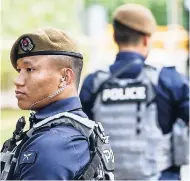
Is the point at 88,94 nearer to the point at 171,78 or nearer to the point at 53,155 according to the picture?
the point at 171,78

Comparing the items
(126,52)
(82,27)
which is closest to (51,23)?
(82,27)

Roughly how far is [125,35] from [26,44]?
169 cm

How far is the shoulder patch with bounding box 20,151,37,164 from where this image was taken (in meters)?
2.05

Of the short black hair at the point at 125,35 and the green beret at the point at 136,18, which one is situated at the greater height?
the green beret at the point at 136,18

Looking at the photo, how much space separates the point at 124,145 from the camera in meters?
3.86

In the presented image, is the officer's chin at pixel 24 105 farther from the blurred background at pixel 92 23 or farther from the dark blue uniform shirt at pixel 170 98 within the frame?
the blurred background at pixel 92 23

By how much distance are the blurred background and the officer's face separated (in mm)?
7554

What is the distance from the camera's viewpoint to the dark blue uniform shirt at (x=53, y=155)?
2.04m

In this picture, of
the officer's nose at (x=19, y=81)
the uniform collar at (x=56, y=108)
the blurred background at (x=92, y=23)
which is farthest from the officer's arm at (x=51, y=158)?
the blurred background at (x=92, y=23)

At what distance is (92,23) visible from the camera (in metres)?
16.9

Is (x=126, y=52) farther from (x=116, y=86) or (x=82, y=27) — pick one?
(x=82, y=27)

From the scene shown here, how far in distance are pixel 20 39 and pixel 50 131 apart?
410 mm

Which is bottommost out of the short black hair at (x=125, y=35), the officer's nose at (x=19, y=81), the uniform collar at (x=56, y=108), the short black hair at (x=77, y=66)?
the uniform collar at (x=56, y=108)

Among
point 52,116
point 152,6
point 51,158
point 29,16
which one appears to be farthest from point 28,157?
point 152,6
